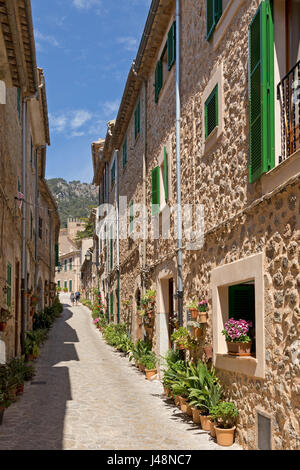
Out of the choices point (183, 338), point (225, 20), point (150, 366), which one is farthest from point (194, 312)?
point (225, 20)

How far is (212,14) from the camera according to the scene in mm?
7781

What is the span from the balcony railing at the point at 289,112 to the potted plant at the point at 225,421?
3.35m

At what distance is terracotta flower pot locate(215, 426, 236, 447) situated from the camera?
249 inches

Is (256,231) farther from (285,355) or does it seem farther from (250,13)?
(250,13)

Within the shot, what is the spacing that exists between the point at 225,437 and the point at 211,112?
4.99m

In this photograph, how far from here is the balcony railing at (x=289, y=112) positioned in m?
5.22

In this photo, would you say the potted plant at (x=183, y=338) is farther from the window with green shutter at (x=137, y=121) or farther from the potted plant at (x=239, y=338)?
the window with green shutter at (x=137, y=121)

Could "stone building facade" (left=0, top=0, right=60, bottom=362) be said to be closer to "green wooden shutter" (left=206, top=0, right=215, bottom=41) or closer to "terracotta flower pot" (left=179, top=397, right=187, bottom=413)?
"green wooden shutter" (left=206, top=0, right=215, bottom=41)

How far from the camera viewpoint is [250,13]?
6297 millimetres

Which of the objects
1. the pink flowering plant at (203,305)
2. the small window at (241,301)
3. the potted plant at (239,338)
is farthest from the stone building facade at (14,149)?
the potted plant at (239,338)

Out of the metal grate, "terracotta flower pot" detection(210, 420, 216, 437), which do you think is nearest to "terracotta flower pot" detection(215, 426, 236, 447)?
"terracotta flower pot" detection(210, 420, 216, 437)

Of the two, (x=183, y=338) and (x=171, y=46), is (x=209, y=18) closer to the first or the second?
(x=171, y=46)

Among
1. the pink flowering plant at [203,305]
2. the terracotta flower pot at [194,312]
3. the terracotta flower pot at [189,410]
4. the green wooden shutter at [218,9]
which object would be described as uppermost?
the green wooden shutter at [218,9]

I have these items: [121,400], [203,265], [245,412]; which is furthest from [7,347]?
[245,412]
